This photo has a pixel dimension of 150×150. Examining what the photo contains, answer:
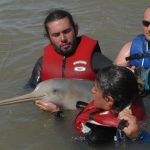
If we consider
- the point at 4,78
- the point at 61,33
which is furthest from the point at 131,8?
the point at 61,33

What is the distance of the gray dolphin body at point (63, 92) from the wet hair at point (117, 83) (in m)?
1.36

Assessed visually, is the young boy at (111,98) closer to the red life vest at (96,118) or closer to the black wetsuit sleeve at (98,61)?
the red life vest at (96,118)

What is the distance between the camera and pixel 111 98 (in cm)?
487

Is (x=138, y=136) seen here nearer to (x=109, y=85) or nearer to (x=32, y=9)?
(x=109, y=85)

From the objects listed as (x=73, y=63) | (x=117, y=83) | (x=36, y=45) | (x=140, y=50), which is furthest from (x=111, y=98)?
(x=36, y=45)

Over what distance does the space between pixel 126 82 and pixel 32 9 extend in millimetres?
6668

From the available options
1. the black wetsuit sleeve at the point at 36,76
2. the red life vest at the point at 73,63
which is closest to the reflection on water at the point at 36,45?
the black wetsuit sleeve at the point at 36,76

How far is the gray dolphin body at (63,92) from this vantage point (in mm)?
6160

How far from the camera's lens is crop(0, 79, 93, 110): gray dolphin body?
20.2ft

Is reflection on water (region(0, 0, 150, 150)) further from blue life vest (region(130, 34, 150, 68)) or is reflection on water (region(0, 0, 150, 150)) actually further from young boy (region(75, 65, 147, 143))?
blue life vest (region(130, 34, 150, 68))

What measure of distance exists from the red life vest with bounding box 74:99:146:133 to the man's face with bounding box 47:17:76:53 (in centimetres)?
119

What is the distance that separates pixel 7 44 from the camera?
9438 millimetres

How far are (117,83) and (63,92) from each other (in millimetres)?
1518

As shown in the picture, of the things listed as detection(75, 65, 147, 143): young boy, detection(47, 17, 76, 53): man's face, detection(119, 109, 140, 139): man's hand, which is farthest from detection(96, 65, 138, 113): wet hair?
detection(47, 17, 76, 53): man's face
